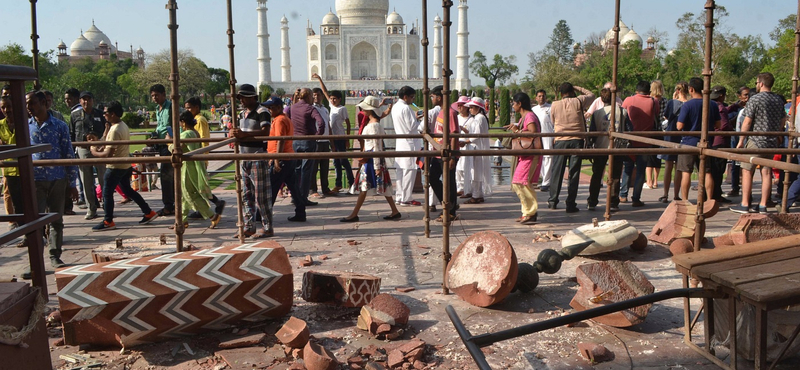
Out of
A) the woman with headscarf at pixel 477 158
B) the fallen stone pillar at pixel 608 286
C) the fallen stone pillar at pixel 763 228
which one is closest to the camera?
the fallen stone pillar at pixel 608 286

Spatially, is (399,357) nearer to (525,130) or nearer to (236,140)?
(236,140)

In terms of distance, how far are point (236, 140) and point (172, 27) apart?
2014 mm

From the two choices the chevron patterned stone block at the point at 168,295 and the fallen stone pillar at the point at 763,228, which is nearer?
the chevron patterned stone block at the point at 168,295

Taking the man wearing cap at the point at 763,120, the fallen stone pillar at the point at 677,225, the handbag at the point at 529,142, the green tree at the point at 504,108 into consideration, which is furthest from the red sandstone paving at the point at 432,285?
the green tree at the point at 504,108

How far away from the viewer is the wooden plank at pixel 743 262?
3.31 metres

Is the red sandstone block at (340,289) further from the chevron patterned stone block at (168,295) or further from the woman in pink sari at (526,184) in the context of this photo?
the woman in pink sari at (526,184)

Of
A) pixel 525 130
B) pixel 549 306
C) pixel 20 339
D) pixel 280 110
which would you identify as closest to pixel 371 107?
pixel 280 110

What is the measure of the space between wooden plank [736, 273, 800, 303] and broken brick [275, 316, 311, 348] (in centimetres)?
221

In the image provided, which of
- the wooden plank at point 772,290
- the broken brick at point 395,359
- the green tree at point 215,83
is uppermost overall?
the green tree at point 215,83

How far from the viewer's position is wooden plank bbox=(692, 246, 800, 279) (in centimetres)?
331

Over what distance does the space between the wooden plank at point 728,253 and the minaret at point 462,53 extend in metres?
68.0

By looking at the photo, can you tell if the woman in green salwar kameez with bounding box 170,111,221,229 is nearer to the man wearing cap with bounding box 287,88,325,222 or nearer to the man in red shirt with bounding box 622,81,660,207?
the man wearing cap with bounding box 287,88,325,222

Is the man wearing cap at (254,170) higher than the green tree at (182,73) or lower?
lower

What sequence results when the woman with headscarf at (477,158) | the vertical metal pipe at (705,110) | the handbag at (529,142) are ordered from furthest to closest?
the woman with headscarf at (477,158) < the handbag at (529,142) < the vertical metal pipe at (705,110)
